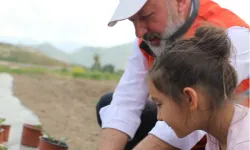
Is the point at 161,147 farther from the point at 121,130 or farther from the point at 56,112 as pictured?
the point at 56,112

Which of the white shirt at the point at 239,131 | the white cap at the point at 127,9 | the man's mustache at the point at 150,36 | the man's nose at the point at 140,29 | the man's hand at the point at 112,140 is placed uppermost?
the white cap at the point at 127,9

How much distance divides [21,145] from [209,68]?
2351mm

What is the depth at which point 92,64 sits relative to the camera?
27.5 ft

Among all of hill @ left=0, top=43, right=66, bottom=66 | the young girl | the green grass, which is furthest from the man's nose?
hill @ left=0, top=43, right=66, bottom=66

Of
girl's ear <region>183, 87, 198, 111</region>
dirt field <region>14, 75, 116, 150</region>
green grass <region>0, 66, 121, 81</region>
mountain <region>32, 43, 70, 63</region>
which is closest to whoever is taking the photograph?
girl's ear <region>183, 87, 198, 111</region>

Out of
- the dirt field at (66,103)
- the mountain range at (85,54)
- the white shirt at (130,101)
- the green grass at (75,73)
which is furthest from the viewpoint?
the mountain range at (85,54)

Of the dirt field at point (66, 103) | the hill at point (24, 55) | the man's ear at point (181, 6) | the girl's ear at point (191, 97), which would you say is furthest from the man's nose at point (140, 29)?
the hill at point (24, 55)

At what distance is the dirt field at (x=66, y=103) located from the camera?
4172 mm

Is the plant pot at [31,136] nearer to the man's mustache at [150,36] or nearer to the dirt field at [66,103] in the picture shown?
the dirt field at [66,103]

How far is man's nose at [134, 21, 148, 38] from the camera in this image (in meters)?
1.79

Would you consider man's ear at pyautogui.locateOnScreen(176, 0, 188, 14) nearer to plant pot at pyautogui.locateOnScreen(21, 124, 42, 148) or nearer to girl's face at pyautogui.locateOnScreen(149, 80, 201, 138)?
girl's face at pyautogui.locateOnScreen(149, 80, 201, 138)

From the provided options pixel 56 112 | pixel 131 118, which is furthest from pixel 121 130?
pixel 56 112

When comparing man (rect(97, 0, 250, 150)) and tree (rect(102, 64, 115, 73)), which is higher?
man (rect(97, 0, 250, 150))

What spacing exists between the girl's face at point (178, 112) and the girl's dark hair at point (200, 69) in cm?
2
